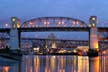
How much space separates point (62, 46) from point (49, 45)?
4174 millimetres

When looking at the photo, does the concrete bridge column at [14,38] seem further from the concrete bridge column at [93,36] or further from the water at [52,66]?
the water at [52,66]

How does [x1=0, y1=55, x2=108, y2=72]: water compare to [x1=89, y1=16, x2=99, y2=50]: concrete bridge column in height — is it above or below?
below

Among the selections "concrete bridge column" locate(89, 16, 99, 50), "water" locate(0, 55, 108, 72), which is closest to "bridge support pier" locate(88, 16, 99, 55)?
"concrete bridge column" locate(89, 16, 99, 50)

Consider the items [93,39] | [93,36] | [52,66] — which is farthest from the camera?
[93,39]

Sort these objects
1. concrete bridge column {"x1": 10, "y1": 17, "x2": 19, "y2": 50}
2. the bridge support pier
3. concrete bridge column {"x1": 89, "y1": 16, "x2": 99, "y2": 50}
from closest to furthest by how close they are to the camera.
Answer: the bridge support pier < concrete bridge column {"x1": 89, "y1": 16, "x2": 99, "y2": 50} < concrete bridge column {"x1": 10, "y1": 17, "x2": 19, "y2": 50}

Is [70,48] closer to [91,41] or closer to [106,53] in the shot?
[106,53]

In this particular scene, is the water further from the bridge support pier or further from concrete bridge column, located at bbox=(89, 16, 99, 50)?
concrete bridge column, located at bbox=(89, 16, 99, 50)

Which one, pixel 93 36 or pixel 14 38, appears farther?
pixel 14 38

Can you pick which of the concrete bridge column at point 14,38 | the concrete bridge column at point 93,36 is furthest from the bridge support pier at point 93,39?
the concrete bridge column at point 14,38

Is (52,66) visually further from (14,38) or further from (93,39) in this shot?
(14,38)

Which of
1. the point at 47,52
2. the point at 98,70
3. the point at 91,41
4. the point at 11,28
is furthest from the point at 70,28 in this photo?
the point at 98,70

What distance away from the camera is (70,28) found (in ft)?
390

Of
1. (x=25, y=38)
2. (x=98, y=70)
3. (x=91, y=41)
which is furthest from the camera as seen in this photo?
(x=25, y=38)

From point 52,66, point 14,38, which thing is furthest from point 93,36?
point 52,66
